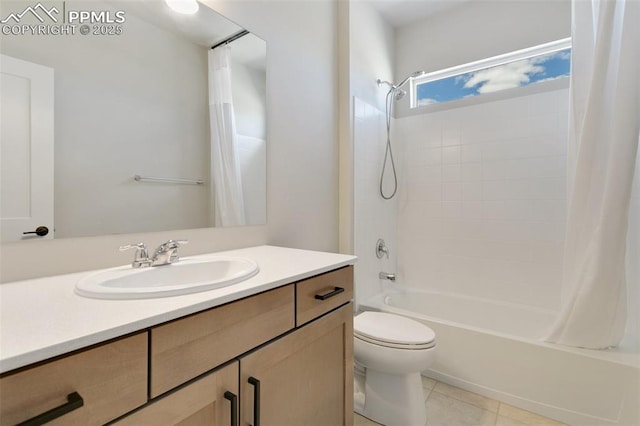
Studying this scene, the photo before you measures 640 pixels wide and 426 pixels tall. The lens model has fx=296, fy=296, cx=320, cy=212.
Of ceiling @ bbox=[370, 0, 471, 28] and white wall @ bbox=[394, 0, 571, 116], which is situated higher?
ceiling @ bbox=[370, 0, 471, 28]

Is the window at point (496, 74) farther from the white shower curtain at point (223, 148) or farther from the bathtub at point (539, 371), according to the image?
the white shower curtain at point (223, 148)

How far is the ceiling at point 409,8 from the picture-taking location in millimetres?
2314

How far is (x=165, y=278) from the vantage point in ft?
3.23

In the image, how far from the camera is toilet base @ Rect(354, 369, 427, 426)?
1423 millimetres

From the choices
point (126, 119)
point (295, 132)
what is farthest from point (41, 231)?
point (295, 132)

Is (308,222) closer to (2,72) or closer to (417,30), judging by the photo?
(2,72)

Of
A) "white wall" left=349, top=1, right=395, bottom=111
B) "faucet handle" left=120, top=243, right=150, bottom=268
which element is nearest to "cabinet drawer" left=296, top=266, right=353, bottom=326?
"faucet handle" left=120, top=243, right=150, bottom=268

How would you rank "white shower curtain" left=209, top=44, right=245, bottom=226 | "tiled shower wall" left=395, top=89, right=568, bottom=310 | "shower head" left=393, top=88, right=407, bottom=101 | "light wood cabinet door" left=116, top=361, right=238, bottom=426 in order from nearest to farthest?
"light wood cabinet door" left=116, top=361, right=238, bottom=426, "white shower curtain" left=209, top=44, right=245, bottom=226, "tiled shower wall" left=395, top=89, right=568, bottom=310, "shower head" left=393, top=88, right=407, bottom=101

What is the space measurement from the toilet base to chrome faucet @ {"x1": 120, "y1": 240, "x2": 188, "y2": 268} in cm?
114

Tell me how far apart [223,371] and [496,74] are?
107 inches

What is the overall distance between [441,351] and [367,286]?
62 centimetres

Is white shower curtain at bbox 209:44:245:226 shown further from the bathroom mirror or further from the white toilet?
the white toilet

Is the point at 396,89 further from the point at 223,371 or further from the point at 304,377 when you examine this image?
the point at 223,371

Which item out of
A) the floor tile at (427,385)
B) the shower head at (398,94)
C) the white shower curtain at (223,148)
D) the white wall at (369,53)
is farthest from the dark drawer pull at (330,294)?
the shower head at (398,94)
